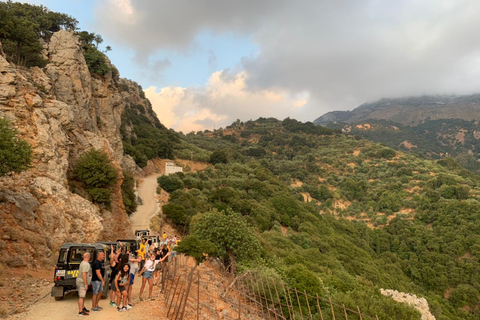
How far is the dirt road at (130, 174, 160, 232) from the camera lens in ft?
104

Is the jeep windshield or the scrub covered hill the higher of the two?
the jeep windshield

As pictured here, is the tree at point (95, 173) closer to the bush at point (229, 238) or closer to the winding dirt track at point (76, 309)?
the bush at point (229, 238)

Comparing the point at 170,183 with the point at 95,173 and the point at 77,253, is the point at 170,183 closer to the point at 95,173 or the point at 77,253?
the point at 95,173

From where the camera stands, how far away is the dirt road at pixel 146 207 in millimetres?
31672

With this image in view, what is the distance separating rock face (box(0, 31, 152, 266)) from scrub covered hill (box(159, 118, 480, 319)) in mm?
7233

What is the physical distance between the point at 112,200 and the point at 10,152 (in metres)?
12.3

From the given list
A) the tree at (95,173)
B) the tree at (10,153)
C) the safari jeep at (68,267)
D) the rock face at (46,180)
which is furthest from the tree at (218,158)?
the safari jeep at (68,267)

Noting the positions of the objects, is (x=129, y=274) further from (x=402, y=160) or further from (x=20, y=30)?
(x=402, y=160)

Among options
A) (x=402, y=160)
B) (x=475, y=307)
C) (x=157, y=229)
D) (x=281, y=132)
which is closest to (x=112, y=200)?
(x=157, y=229)

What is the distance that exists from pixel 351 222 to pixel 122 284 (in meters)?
64.4

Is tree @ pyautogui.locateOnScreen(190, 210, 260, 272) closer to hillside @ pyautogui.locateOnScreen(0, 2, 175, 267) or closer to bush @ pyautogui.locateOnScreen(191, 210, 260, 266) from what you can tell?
bush @ pyautogui.locateOnScreen(191, 210, 260, 266)

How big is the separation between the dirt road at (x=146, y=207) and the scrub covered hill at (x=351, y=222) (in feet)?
7.81

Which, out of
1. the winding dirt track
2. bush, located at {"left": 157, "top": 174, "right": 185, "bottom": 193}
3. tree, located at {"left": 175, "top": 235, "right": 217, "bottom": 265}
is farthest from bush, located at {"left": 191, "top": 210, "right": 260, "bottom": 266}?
bush, located at {"left": 157, "top": 174, "right": 185, "bottom": 193}

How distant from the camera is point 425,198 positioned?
66688 mm
